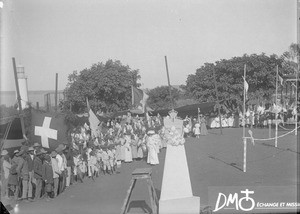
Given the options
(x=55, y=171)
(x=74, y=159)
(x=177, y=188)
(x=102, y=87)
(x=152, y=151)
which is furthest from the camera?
(x=102, y=87)

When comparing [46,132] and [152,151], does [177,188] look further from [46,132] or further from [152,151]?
[152,151]

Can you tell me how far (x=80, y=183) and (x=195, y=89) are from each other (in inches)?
482

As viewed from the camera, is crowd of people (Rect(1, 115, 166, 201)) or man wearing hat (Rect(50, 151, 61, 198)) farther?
man wearing hat (Rect(50, 151, 61, 198))

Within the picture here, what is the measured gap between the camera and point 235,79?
1825 cm

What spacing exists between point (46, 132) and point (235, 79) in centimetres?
1214

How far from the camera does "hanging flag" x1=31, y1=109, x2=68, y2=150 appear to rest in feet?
26.7

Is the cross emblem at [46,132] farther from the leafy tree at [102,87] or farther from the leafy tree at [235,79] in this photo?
the leafy tree at [235,79]

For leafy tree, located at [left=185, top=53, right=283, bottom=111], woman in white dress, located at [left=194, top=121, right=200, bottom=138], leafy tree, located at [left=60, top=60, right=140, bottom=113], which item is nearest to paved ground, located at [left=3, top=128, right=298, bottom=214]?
leafy tree, located at [left=60, top=60, right=140, bottom=113]

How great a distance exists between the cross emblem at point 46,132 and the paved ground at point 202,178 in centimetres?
124

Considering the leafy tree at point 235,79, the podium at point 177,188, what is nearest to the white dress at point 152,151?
the podium at point 177,188

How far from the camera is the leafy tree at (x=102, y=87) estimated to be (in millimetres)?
13125

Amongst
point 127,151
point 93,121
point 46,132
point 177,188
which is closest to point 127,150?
point 127,151

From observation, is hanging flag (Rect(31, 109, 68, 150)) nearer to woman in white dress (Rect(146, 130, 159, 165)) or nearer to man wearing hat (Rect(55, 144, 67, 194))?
man wearing hat (Rect(55, 144, 67, 194))

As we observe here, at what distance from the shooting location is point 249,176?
30.8 feet
